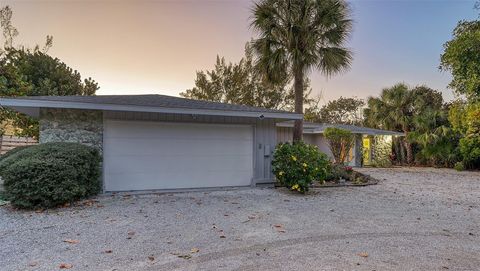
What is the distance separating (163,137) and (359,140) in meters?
14.0

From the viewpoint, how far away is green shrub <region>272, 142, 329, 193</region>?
8055 mm

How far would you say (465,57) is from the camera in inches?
439

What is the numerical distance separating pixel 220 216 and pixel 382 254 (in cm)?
281

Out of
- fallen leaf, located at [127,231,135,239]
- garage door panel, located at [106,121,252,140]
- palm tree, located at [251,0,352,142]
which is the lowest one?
fallen leaf, located at [127,231,135,239]

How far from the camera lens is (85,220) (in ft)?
17.1

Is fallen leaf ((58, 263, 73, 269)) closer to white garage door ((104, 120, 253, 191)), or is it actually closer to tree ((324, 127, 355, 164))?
white garage door ((104, 120, 253, 191))

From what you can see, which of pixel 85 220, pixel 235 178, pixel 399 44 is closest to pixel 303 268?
pixel 85 220

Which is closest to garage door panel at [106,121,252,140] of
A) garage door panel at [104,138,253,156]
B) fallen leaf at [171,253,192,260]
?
garage door panel at [104,138,253,156]

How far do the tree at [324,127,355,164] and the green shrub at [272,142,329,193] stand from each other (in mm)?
4086

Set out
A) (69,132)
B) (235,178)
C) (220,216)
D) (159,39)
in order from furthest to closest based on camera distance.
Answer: (159,39) → (235,178) → (69,132) → (220,216)

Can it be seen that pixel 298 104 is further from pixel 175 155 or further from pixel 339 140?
pixel 175 155

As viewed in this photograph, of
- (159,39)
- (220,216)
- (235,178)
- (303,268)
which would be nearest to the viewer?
(303,268)

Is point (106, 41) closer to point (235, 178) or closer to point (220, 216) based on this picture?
point (235, 178)

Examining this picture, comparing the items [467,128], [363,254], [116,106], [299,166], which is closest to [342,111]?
[467,128]
